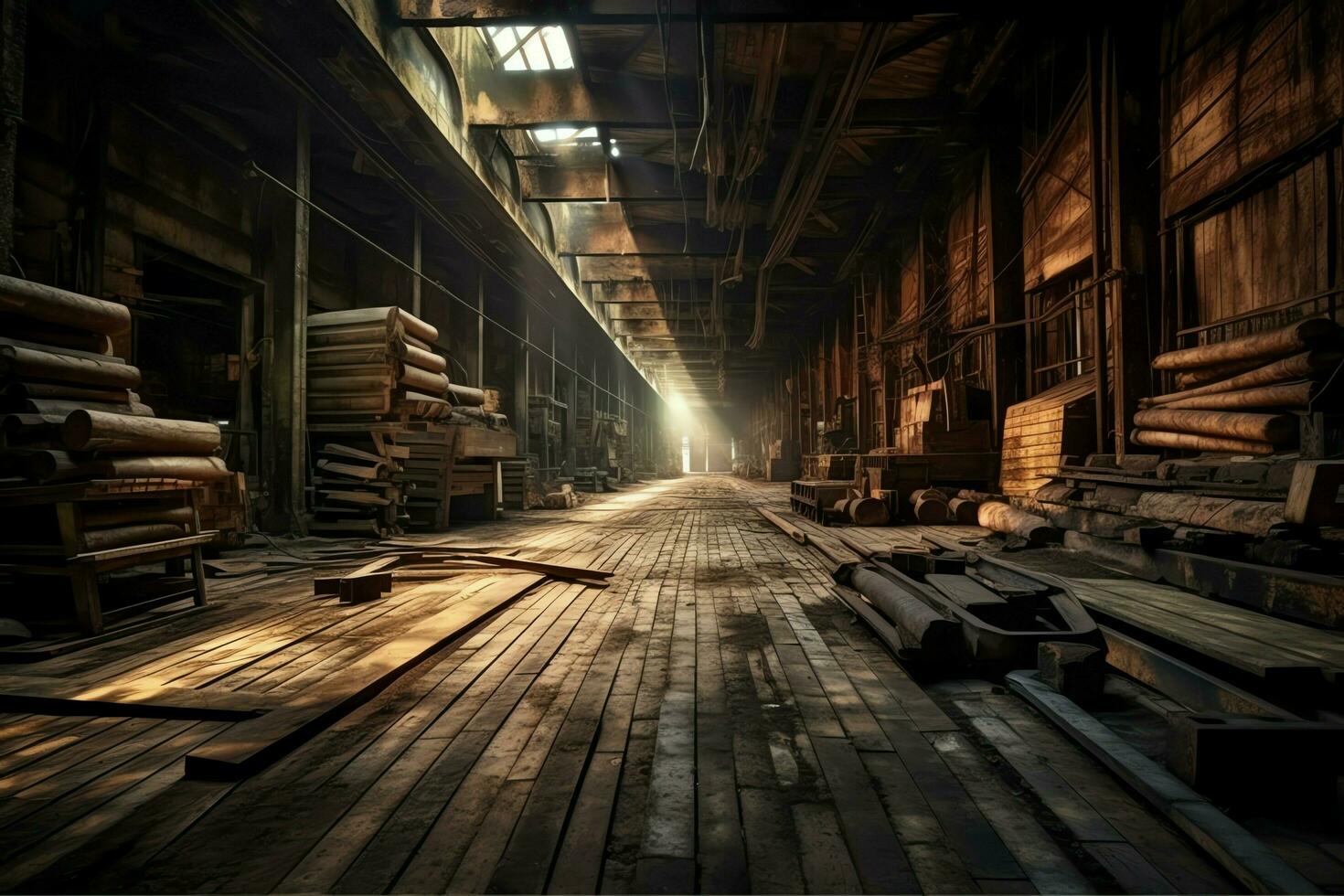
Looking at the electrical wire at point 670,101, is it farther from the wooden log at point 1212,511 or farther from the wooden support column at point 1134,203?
the wooden log at point 1212,511

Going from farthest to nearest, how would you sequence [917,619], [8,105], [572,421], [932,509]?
[572,421]
[932,509]
[8,105]
[917,619]

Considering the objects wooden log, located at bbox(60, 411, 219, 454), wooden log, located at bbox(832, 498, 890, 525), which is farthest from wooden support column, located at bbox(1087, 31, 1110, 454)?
wooden log, located at bbox(60, 411, 219, 454)

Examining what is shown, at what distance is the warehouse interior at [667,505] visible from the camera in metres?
1.68

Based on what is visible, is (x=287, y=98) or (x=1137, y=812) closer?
(x=1137, y=812)

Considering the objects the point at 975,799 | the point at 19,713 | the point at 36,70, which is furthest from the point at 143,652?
the point at 36,70

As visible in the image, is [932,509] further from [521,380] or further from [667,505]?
[521,380]

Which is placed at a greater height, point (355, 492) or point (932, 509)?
point (355, 492)

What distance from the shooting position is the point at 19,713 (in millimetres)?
2416

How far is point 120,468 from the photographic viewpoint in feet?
11.3

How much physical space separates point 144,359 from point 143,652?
832cm

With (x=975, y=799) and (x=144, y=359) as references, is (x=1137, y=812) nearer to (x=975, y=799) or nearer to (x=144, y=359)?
(x=975, y=799)

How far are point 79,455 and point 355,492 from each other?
177 inches

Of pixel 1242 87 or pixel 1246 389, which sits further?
pixel 1242 87

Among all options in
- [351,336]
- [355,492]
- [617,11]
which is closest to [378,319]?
[351,336]
